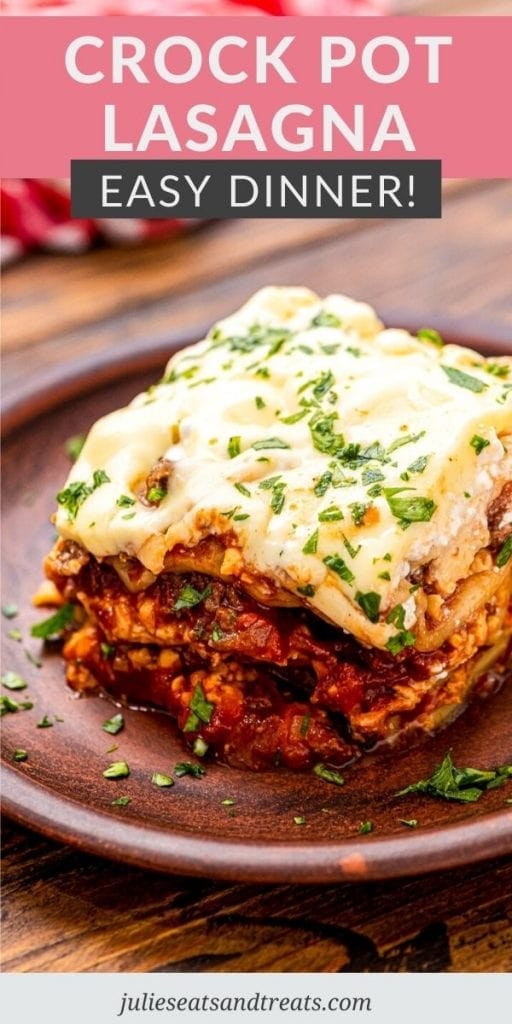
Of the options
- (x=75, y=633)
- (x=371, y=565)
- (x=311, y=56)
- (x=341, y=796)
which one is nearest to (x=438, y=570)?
(x=371, y=565)

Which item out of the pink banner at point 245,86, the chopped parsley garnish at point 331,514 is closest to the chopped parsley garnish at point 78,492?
the chopped parsley garnish at point 331,514

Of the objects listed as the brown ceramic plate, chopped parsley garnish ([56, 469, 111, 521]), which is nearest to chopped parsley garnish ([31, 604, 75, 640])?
the brown ceramic plate

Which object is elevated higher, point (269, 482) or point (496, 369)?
point (496, 369)

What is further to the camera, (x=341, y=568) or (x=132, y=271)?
(x=132, y=271)

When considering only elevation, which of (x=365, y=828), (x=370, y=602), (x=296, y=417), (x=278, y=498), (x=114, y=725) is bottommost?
(x=365, y=828)

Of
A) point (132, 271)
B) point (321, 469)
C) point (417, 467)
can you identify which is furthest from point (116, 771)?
point (132, 271)

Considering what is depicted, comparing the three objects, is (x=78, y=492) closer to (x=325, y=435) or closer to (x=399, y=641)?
(x=325, y=435)

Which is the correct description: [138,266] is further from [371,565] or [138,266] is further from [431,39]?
[371,565]
